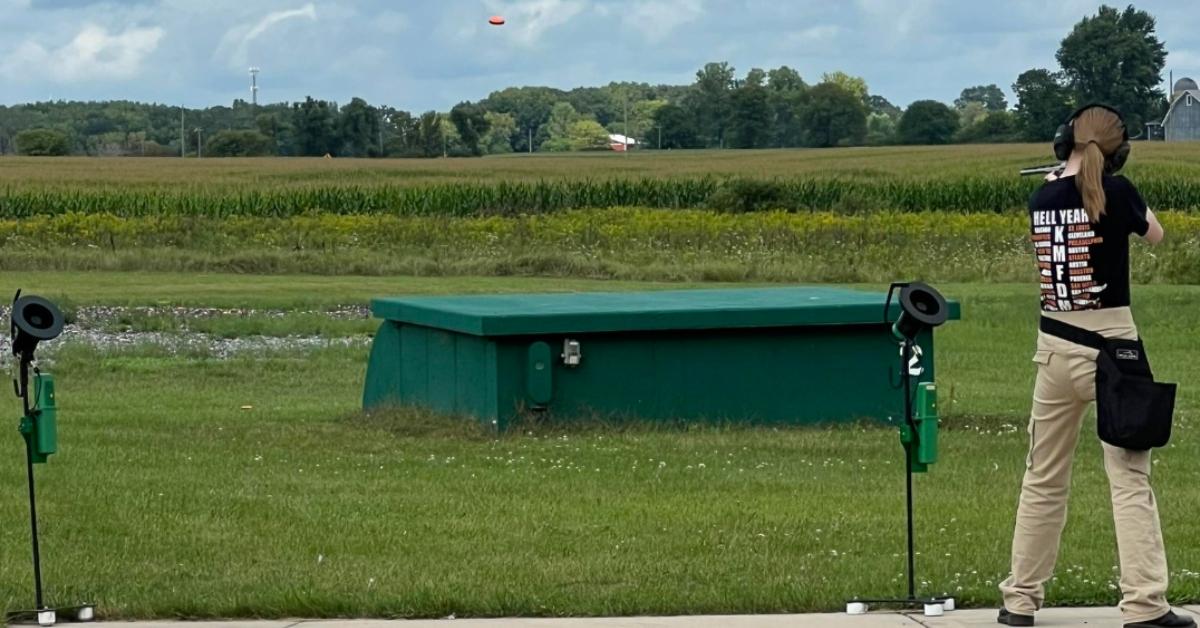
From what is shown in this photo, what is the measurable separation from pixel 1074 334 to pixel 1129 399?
1.00 ft

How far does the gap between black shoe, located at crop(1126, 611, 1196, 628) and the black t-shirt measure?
105cm

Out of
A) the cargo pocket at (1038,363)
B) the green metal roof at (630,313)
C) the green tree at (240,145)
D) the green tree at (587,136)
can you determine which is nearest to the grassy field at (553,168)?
the green tree at (240,145)

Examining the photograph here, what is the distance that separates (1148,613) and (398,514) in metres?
4.10

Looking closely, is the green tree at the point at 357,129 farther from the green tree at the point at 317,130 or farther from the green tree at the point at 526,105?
the green tree at the point at 526,105

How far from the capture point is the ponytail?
634 cm

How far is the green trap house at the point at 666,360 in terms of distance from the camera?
12.5 meters

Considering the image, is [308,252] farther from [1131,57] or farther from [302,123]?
[302,123]

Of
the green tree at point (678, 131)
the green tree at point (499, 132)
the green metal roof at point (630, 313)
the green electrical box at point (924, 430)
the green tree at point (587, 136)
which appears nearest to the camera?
the green electrical box at point (924, 430)

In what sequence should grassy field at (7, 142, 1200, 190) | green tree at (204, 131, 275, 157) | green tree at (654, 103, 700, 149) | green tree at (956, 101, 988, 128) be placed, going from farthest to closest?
1. green tree at (654, 103, 700, 149)
2. green tree at (956, 101, 988, 128)
3. green tree at (204, 131, 275, 157)
4. grassy field at (7, 142, 1200, 190)

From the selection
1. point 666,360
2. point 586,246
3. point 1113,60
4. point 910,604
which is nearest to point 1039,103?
point 1113,60

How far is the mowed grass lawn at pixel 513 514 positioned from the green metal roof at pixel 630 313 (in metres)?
0.71

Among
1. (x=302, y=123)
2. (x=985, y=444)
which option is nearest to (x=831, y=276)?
(x=985, y=444)

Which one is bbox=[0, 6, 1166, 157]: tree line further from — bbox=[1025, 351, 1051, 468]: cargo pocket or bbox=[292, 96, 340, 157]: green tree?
bbox=[1025, 351, 1051, 468]: cargo pocket

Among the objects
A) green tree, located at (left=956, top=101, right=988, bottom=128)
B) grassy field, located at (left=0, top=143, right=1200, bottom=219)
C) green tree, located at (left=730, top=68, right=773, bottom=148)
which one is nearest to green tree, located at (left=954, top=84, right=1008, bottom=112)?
green tree, located at (left=956, top=101, right=988, bottom=128)
